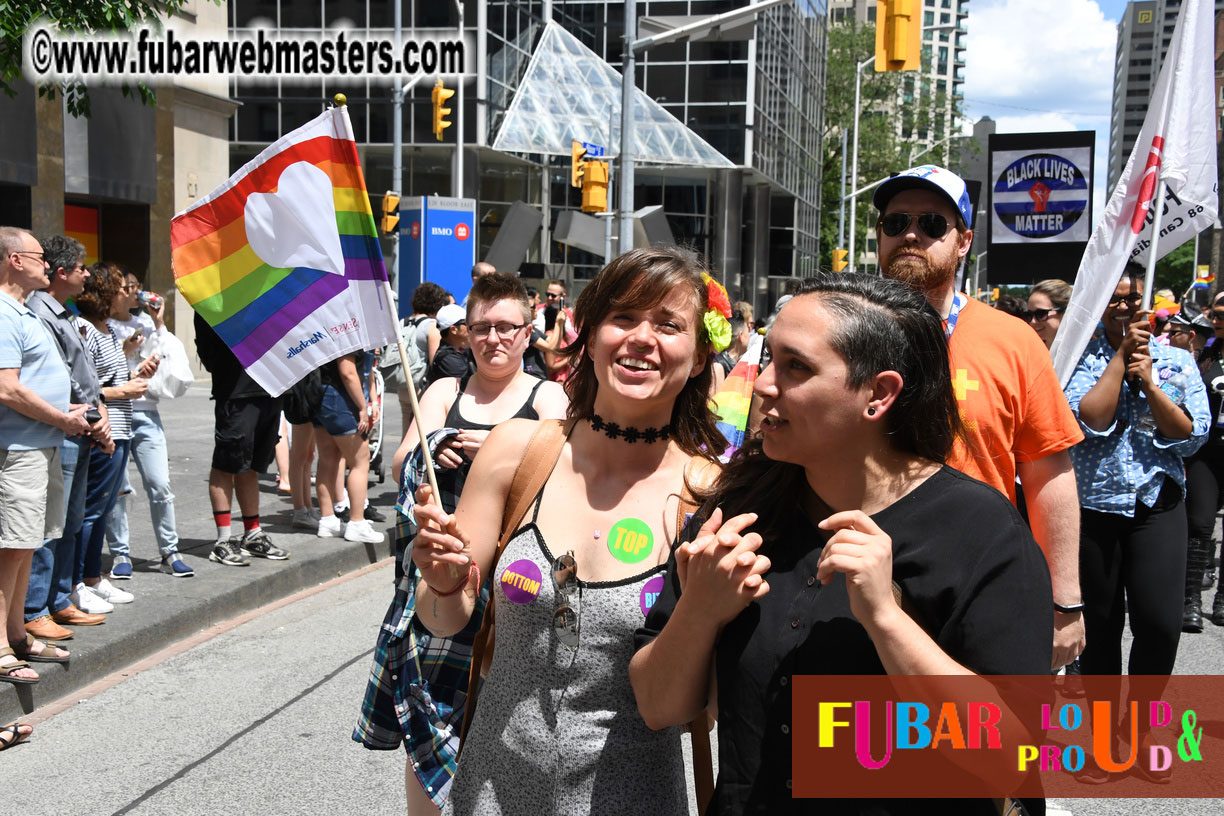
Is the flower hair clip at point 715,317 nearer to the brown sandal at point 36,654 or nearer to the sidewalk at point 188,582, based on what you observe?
the sidewalk at point 188,582

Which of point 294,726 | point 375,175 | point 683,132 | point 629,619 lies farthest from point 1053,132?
point 375,175

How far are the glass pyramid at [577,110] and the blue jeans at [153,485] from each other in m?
27.5

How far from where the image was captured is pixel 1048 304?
6.81 metres

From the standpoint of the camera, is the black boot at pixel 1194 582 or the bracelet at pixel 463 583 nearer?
the bracelet at pixel 463 583

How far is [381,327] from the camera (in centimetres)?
317

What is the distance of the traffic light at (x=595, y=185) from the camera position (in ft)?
64.3

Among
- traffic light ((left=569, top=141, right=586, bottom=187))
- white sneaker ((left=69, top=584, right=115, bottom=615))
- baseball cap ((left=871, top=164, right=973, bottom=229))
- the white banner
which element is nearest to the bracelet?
baseball cap ((left=871, top=164, right=973, bottom=229))

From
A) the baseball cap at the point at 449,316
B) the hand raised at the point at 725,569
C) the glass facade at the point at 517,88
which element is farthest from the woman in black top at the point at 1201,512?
the glass facade at the point at 517,88

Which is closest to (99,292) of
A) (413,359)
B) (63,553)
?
(63,553)

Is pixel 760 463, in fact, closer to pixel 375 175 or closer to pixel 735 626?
→ pixel 735 626

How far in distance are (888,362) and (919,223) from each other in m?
1.33

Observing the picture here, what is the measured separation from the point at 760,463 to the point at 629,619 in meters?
0.47

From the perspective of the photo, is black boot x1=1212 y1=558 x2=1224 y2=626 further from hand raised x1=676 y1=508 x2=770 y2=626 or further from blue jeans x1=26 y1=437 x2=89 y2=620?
blue jeans x1=26 y1=437 x2=89 y2=620

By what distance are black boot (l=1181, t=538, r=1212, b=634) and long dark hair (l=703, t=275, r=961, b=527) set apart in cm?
615
